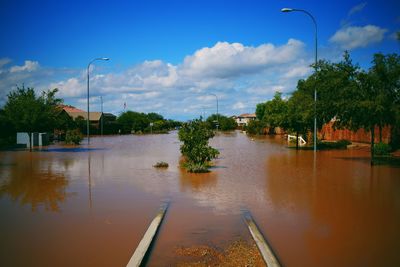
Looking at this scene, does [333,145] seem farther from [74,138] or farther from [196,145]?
[74,138]

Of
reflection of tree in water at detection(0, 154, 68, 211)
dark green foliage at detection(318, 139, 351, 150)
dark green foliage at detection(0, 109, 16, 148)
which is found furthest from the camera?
dark green foliage at detection(0, 109, 16, 148)

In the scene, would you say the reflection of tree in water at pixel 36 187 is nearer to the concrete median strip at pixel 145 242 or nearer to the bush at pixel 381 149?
the concrete median strip at pixel 145 242

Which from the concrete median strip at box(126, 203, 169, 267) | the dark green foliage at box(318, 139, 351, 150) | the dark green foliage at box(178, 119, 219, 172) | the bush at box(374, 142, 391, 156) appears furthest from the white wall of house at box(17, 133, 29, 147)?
the concrete median strip at box(126, 203, 169, 267)

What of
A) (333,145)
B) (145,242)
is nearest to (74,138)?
(333,145)

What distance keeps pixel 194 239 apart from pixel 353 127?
15.9m

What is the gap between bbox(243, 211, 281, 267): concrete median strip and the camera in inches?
234

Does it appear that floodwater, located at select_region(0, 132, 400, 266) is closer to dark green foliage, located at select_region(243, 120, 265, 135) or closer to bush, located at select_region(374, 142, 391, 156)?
bush, located at select_region(374, 142, 391, 156)

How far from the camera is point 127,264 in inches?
234

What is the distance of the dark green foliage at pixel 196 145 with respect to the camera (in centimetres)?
1902

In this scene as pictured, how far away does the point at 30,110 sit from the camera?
29672mm

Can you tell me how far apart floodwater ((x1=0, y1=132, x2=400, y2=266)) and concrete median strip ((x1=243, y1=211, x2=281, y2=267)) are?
195 mm

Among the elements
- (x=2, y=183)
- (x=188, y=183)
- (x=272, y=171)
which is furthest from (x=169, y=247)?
(x=272, y=171)

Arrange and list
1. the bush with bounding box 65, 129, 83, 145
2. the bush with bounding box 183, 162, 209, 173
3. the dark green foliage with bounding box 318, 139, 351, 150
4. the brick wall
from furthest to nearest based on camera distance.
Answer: the bush with bounding box 65, 129, 83, 145
the dark green foliage with bounding box 318, 139, 351, 150
the brick wall
the bush with bounding box 183, 162, 209, 173

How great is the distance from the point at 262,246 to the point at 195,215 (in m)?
2.93
